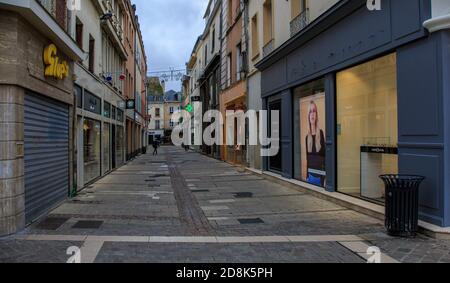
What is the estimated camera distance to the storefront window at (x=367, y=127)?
8.92m

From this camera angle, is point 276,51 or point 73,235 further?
point 276,51

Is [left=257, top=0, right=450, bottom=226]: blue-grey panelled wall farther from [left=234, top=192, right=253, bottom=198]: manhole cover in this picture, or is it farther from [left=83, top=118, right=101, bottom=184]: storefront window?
[left=83, top=118, right=101, bottom=184]: storefront window

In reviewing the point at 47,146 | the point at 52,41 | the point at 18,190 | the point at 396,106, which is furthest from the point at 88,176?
the point at 396,106

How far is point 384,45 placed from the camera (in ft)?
28.1

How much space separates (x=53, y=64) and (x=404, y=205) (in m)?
7.16

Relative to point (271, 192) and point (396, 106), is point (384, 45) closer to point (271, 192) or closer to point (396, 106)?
point (396, 106)

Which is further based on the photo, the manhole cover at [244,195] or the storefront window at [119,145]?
the storefront window at [119,145]

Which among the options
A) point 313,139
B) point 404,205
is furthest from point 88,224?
point 313,139

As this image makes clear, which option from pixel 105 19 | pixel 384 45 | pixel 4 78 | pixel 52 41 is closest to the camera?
pixel 4 78

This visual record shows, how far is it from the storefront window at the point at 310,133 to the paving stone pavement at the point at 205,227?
0.78 m

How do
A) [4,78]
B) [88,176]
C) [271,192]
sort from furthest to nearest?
[88,176]
[271,192]
[4,78]

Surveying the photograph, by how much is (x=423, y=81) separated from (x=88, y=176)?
35.6 ft

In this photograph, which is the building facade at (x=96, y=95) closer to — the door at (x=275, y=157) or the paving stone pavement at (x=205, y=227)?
the paving stone pavement at (x=205, y=227)

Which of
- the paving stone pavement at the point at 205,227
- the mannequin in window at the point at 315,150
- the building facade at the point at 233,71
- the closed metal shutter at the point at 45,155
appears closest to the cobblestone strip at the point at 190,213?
the paving stone pavement at the point at 205,227
